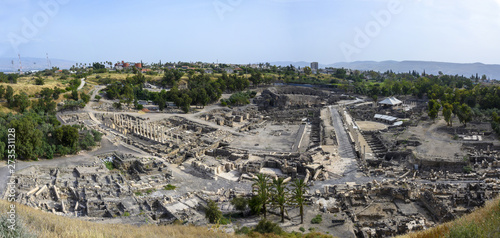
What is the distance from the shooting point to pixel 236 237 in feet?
53.2

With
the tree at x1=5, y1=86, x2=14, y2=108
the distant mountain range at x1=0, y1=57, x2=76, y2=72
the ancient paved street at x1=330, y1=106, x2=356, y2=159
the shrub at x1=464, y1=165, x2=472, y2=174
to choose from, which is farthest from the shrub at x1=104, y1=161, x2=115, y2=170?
the distant mountain range at x1=0, y1=57, x2=76, y2=72

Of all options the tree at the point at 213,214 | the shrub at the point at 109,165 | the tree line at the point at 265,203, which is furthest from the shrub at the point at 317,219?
the shrub at the point at 109,165

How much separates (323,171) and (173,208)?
14.5 m

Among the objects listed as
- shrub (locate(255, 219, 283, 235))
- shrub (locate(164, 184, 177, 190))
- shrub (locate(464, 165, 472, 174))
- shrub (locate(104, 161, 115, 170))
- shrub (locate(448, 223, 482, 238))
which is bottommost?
shrub (locate(164, 184, 177, 190))

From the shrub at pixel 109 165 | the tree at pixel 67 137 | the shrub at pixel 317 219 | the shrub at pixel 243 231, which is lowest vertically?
the shrub at pixel 109 165

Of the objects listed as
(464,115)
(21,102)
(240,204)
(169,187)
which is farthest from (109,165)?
(464,115)

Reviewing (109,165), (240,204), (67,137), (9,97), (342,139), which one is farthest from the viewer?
(9,97)

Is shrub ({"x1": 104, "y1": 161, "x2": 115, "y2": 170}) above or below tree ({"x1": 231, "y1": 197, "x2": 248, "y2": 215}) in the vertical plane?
below

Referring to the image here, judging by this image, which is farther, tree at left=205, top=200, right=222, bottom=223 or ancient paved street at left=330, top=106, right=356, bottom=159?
ancient paved street at left=330, top=106, right=356, bottom=159

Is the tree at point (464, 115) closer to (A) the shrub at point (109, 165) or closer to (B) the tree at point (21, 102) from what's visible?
(A) the shrub at point (109, 165)

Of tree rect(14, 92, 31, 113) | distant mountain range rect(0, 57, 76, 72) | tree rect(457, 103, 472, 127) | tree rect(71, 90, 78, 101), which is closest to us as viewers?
tree rect(457, 103, 472, 127)

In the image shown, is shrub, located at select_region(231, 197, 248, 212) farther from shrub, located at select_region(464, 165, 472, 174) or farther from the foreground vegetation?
shrub, located at select_region(464, 165, 472, 174)

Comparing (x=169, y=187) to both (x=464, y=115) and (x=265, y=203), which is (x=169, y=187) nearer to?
(x=265, y=203)

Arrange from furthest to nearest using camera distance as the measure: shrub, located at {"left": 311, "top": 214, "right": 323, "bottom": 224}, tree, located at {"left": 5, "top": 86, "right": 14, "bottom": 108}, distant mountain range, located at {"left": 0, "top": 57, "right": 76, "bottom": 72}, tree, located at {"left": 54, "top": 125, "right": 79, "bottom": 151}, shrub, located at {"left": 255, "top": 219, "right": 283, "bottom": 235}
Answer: distant mountain range, located at {"left": 0, "top": 57, "right": 76, "bottom": 72} < tree, located at {"left": 5, "top": 86, "right": 14, "bottom": 108} < tree, located at {"left": 54, "top": 125, "right": 79, "bottom": 151} < shrub, located at {"left": 311, "top": 214, "right": 323, "bottom": 224} < shrub, located at {"left": 255, "top": 219, "right": 283, "bottom": 235}
